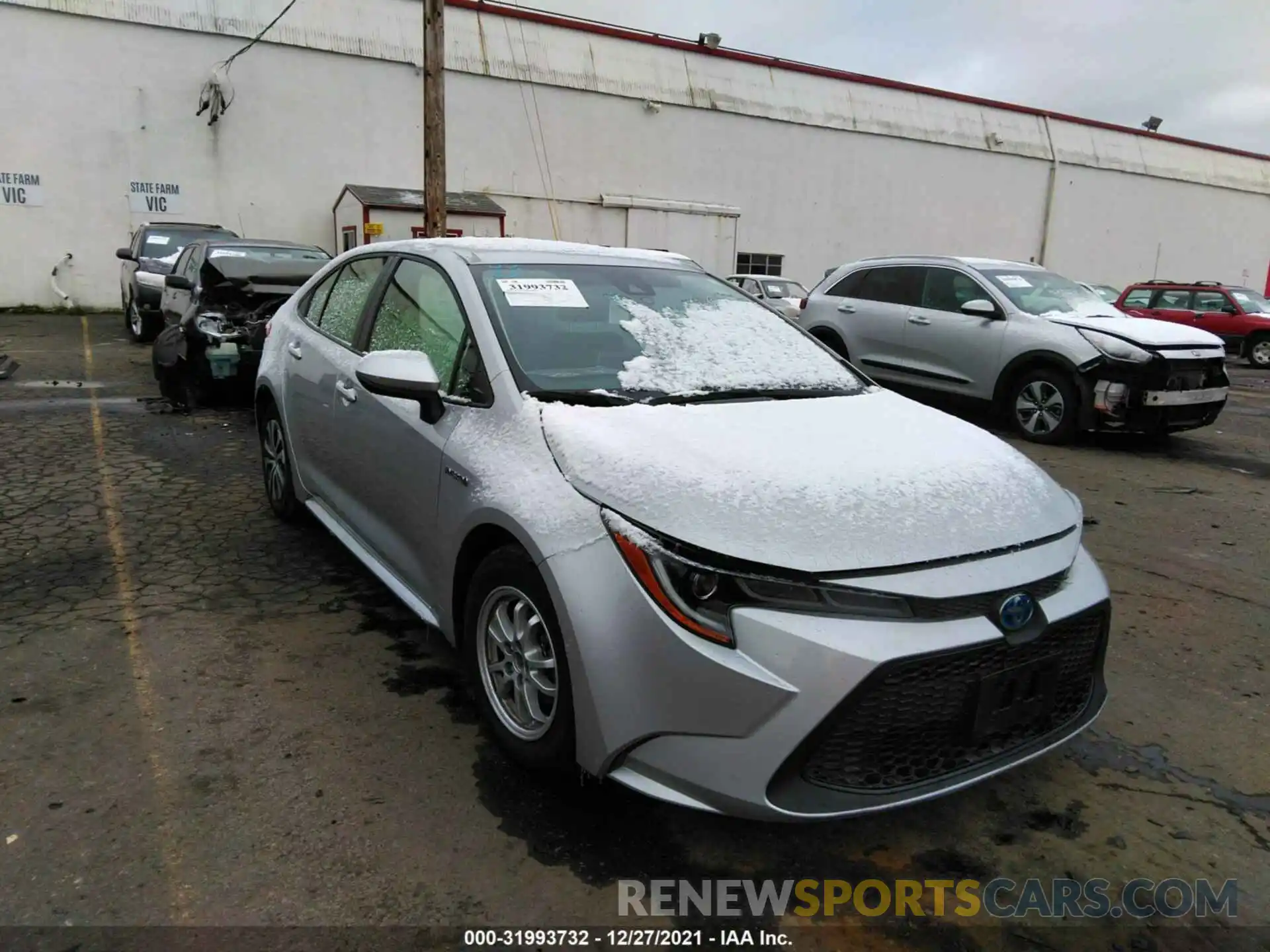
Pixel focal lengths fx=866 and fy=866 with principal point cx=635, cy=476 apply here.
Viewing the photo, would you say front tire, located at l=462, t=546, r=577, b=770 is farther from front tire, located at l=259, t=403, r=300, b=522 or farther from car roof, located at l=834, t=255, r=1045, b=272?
car roof, located at l=834, t=255, r=1045, b=272

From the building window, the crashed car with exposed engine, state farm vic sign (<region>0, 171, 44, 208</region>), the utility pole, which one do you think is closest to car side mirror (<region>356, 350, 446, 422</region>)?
the crashed car with exposed engine

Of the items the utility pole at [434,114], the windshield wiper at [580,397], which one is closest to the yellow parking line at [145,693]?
A: the windshield wiper at [580,397]

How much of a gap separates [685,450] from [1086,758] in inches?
68.7

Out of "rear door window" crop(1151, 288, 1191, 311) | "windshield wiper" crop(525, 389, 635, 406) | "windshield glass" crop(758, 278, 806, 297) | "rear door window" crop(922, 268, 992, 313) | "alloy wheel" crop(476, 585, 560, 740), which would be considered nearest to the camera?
"alloy wheel" crop(476, 585, 560, 740)

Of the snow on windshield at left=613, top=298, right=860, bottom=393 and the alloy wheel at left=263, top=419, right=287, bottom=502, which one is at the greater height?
the snow on windshield at left=613, top=298, right=860, bottom=393

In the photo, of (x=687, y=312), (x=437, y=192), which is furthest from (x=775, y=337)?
(x=437, y=192)

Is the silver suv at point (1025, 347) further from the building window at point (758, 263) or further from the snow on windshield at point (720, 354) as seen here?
the building window at point (758, 263)

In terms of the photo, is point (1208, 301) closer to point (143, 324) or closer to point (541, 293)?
point (541, 293)

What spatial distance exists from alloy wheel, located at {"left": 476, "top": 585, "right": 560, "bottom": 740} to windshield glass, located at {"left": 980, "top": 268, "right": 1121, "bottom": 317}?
689cm

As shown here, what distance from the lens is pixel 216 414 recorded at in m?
7.88

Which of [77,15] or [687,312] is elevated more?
[77,15]

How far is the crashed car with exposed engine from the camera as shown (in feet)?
25.3

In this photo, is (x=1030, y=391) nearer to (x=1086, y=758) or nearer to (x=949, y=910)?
(x=1086, y=758)

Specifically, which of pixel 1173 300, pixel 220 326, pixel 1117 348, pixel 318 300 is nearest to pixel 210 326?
pixel 220 326
